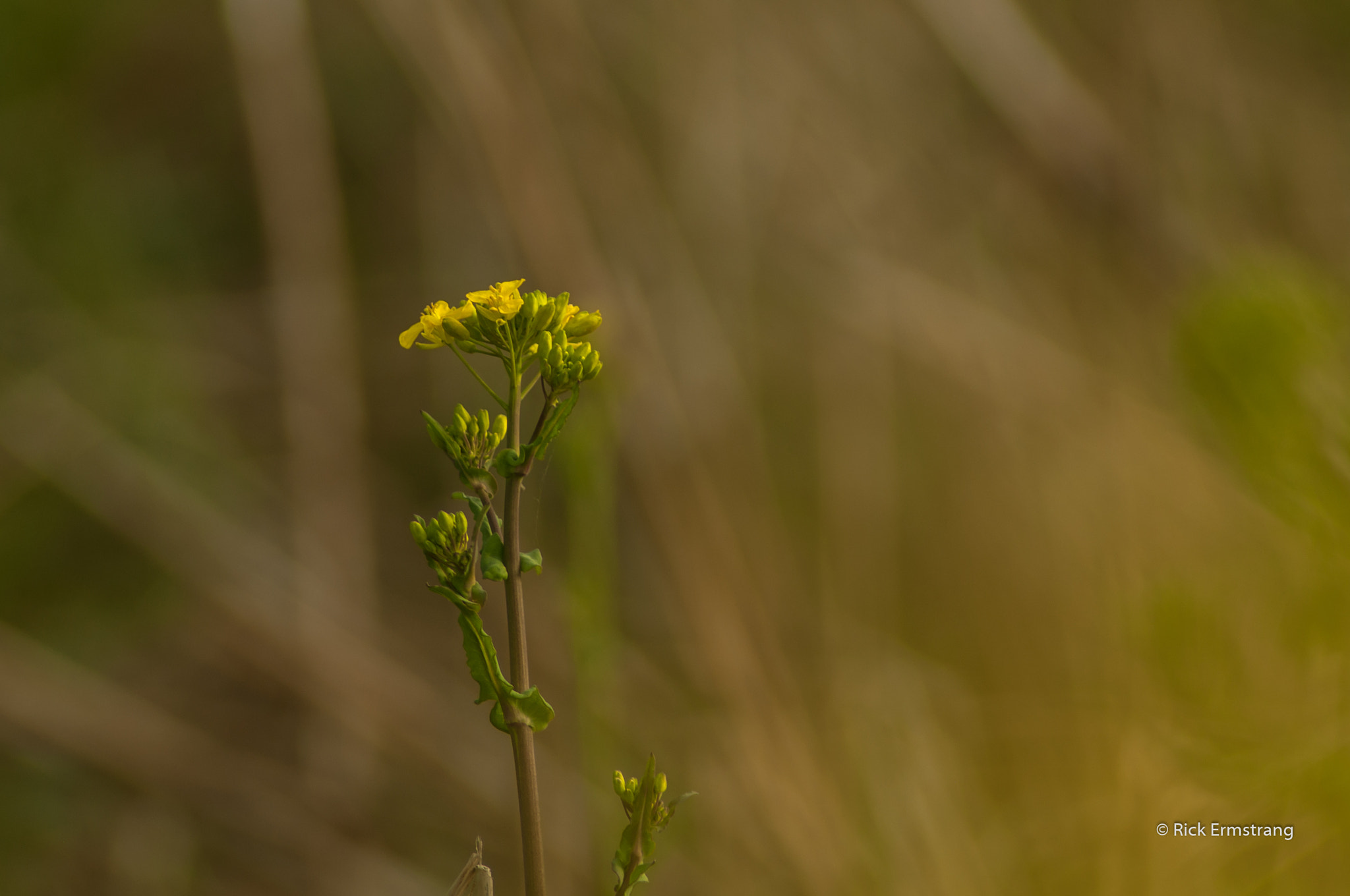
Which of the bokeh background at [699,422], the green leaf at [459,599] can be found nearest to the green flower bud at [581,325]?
the green leaf at [459,599]

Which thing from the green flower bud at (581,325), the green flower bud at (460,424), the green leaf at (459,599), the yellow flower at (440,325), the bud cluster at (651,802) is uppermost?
the green flower bud at (581,325)

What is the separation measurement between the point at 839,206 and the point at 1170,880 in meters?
1.13

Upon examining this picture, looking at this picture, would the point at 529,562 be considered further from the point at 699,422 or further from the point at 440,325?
the point at 699,422

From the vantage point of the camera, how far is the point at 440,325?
1.02 feet

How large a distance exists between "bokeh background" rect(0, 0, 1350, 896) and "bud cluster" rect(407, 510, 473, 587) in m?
0.46

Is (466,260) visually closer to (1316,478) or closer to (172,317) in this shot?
(172,317)

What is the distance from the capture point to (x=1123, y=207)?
1.09 m

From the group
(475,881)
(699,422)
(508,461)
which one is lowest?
(475,881)

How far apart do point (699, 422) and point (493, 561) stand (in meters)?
1.10

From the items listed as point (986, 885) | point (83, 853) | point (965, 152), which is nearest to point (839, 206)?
point (965, 152)

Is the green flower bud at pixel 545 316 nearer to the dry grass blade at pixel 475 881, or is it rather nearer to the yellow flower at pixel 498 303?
the yellow flower at pixel 498 303

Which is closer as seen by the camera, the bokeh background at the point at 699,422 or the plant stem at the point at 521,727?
the plant stem at the point at 521,727

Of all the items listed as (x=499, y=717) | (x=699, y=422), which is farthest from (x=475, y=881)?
(x=699, y=422)

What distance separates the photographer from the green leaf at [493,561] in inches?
9.2
